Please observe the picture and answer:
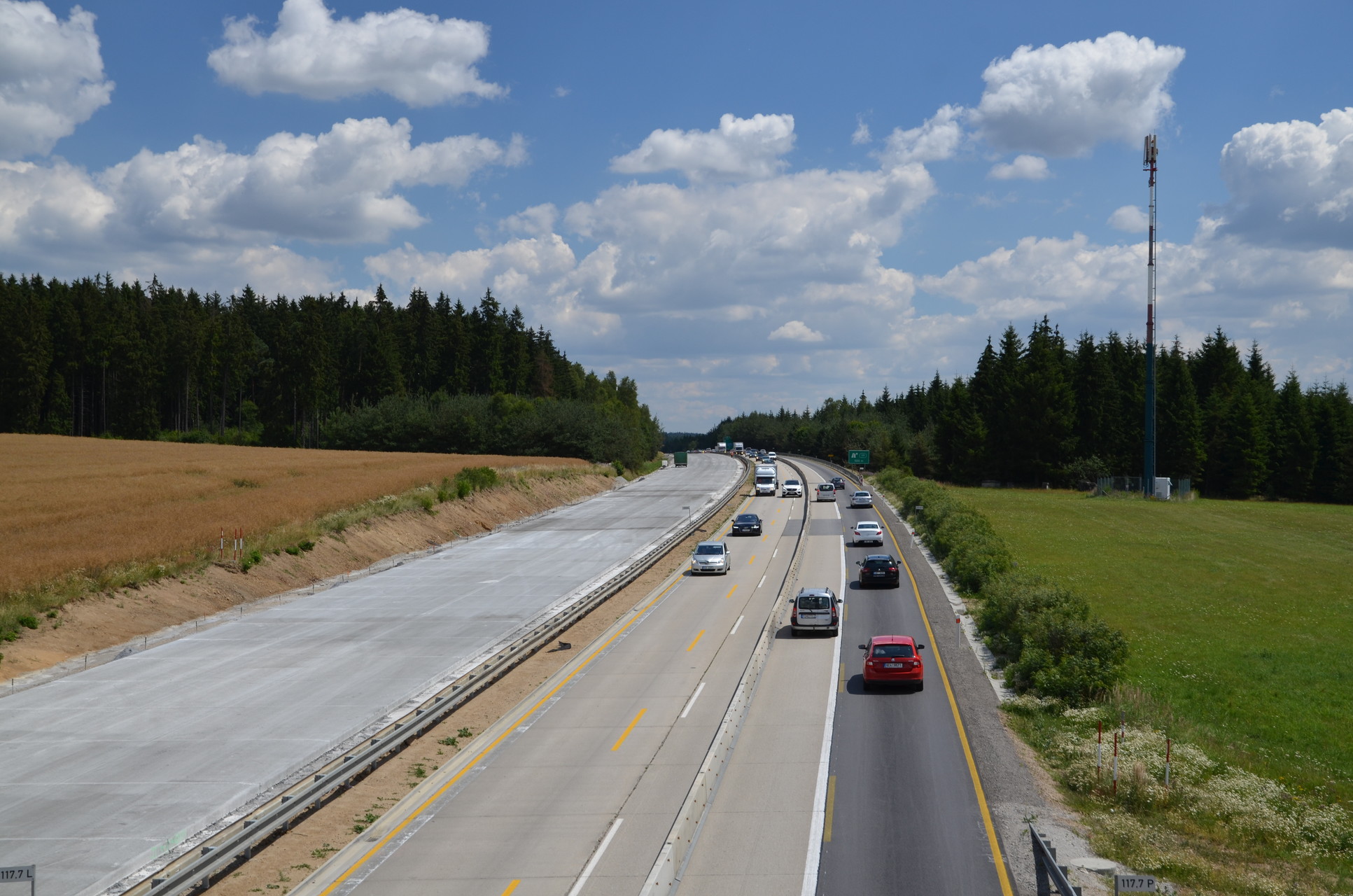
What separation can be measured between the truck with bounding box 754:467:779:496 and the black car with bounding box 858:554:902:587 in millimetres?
46819

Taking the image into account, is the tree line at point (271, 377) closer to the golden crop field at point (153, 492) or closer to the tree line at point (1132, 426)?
the golden crop field at point (153, 492)

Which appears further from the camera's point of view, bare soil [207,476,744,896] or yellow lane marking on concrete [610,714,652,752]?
yellow lane marking on concrete [610,714,652,752]

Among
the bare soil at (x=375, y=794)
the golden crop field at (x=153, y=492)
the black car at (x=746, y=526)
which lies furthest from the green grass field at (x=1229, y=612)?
the golden crop field at (x=153, y=492)

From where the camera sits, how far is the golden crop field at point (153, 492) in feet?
121

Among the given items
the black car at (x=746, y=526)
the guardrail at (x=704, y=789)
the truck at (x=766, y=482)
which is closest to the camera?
the guardrail at (x=704, y=789)

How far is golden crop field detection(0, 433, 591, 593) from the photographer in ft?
121

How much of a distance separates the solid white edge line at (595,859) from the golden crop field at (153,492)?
Result: 2528 cm

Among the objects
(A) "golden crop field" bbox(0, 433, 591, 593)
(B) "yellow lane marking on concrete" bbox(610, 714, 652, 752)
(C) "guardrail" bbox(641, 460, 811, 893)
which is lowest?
(B) "yellow lane marking on concrete" bbox(610, 714, 652, 752)

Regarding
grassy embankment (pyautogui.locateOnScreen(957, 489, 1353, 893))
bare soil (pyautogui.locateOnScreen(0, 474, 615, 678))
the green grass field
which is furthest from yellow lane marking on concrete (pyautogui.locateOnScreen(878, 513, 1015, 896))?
bare soil (pyautogui.locateOnScreen(0, 474, 615, 678))

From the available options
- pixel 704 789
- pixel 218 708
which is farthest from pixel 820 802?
pixel 218 708

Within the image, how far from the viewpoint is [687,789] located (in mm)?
17172

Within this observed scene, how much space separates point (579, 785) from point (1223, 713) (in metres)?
16.8

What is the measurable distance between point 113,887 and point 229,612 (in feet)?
79.5

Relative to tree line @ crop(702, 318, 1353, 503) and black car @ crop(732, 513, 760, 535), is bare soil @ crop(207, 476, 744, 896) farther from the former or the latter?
tree line @ crop(702, 318, 1353, 503)
